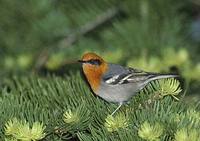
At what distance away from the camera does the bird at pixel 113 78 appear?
160 inches

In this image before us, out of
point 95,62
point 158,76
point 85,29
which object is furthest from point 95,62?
point 85,29

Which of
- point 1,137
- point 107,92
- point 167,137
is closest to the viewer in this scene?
point 167,137

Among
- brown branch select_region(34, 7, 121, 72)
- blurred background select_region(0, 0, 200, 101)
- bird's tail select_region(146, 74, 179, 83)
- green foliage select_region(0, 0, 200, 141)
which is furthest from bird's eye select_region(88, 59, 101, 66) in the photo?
brown branch select_region(34, 7, 121, 72)

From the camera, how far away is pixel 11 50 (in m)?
5.78

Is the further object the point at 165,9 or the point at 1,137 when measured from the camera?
the point at 165,9

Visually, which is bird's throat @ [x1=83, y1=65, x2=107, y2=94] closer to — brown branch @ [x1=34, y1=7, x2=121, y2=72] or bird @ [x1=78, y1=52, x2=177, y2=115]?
bird @ [x1=78, y1=52, x2=177, y2=115]

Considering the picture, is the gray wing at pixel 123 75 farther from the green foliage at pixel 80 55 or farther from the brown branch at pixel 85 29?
the brown branch at pixel 85 29

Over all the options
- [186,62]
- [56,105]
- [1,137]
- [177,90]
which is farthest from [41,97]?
[186,62]

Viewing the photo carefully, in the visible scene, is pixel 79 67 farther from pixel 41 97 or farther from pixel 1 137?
pixel 1 137

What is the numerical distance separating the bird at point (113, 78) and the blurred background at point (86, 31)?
605mm

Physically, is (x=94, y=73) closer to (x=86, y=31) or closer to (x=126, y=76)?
(x=126, y=76)

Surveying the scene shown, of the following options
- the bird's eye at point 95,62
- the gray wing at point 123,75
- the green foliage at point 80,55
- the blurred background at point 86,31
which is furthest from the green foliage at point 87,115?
the blurred background at point 86,31

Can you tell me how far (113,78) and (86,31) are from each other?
1.21 metres

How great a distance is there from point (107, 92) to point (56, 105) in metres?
0.63
